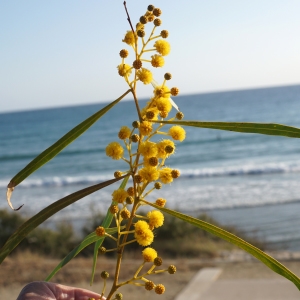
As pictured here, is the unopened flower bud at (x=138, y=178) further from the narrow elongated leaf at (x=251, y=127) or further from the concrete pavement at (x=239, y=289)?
the concrete pavement at (x=239, y=289)

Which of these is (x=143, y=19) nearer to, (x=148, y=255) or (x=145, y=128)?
(x=145, y=128)

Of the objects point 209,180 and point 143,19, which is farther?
point 209,180

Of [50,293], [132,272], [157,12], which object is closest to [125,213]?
[157,12]

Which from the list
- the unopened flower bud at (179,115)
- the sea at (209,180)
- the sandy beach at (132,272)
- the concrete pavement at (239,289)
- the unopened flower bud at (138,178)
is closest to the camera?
the unopened flower bud at (138,178)

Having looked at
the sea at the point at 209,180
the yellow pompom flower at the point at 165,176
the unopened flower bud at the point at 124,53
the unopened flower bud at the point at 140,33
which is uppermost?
the unopened flower bud at the point at 140,33

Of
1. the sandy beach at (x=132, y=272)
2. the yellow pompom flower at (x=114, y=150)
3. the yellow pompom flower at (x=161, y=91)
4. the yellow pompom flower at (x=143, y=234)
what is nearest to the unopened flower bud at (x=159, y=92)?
the yellow pompom flower at (x=161, y=91)

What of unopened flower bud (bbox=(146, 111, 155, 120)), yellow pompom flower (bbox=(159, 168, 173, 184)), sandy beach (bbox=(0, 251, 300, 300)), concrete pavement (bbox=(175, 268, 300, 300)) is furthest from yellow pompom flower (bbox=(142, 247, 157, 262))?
sandy beach (bbox=(0, 251, 300, 300))

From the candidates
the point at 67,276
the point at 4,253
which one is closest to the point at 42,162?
the point at 4,253
